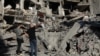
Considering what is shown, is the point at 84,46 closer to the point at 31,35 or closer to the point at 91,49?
the point at 91,49

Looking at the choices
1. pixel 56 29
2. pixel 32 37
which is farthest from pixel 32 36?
pixel 56 29

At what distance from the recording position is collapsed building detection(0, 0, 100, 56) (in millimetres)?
10312

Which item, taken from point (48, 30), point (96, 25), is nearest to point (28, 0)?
point (48, 30)

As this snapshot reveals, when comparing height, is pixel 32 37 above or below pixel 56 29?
above

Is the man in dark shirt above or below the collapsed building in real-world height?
above

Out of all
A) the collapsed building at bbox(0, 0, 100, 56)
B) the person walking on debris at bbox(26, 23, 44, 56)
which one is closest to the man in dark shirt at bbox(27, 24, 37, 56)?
the person walking on debris at bbox(26, 23, 44, 56)

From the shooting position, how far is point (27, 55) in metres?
9.69

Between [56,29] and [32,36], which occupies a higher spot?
[32,36]

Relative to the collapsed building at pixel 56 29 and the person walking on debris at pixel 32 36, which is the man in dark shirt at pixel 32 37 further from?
the collapsed building at pixel 56 29

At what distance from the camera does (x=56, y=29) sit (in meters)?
14.5

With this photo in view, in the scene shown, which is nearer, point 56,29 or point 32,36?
point 32,36

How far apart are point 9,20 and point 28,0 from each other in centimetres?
211

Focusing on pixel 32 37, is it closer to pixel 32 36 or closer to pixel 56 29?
pixel 32 36

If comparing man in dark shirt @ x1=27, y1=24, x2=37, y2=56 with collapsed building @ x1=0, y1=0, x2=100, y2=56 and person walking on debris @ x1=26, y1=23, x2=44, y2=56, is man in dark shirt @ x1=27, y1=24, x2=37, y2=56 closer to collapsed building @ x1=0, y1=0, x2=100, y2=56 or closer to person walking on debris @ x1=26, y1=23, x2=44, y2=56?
person walking on debris @ x1=26, y1=23, x2=44, y2=56
